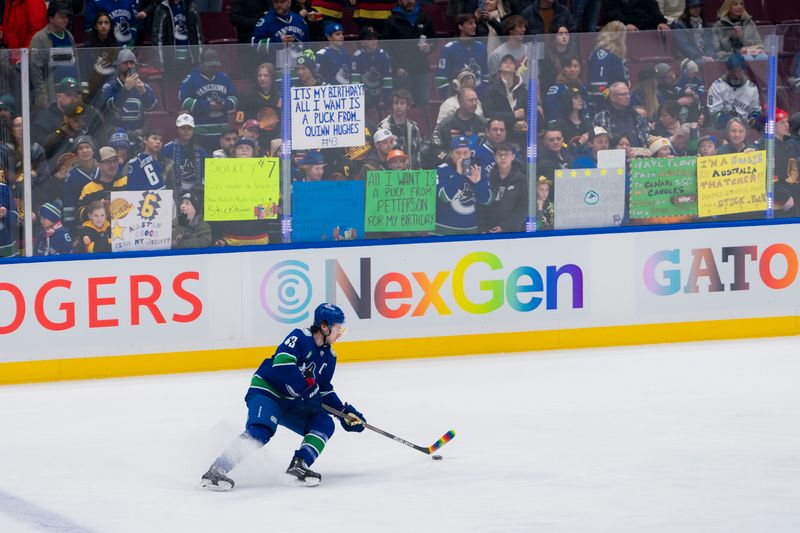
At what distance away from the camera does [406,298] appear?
34.4 feet

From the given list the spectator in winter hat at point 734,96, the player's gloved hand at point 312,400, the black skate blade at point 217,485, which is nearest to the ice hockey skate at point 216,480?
the black skate blade at point 217,485

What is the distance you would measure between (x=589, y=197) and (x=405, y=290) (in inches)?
61.5

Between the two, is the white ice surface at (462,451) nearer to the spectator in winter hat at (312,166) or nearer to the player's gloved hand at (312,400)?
the player's gloved hand at (312,400)

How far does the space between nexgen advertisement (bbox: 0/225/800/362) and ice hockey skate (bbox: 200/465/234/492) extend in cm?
284

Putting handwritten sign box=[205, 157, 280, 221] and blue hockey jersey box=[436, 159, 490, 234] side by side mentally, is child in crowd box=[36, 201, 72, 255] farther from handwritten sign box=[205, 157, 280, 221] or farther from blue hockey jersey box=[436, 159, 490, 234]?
blue hockey jersey box=[436, 159, 490, 234]

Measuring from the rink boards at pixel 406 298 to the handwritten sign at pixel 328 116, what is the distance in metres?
0.72

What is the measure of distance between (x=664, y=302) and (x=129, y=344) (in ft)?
12.8

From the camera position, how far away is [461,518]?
666 centimetres

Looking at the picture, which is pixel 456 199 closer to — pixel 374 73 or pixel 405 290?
pixel 405 290

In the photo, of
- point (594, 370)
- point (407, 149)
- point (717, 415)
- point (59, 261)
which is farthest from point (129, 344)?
point (717, 415)

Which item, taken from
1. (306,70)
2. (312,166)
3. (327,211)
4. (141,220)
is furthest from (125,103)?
(327,211)

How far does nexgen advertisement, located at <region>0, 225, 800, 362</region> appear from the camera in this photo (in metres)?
9.62

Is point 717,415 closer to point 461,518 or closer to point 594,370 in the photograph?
point 594,370

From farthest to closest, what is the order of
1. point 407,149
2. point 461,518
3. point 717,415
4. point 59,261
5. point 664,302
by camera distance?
point 664,302, point 407,149, point 59,261, point 717,415, point 461,518
